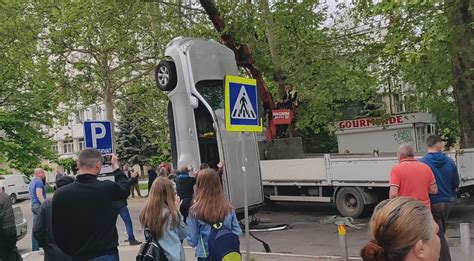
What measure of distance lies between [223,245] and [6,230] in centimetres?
267

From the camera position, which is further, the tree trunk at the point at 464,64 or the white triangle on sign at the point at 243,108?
the tree trunk at the point at 464,64

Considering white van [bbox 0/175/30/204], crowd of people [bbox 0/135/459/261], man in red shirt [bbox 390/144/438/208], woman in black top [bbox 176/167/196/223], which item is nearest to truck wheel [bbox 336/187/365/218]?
woman in black top [bbox 176/167/196/223]

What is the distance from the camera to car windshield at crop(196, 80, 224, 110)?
41.2 ft

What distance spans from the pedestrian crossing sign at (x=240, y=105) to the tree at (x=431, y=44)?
291 cm

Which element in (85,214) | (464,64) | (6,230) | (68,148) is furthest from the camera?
(68,148)

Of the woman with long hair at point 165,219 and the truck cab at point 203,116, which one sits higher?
the truck cab at point 203,116

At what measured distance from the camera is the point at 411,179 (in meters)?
6.94

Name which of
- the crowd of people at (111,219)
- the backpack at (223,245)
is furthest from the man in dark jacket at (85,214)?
the backpack at (223,245)

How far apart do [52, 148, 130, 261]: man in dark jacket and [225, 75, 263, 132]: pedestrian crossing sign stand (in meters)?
2.82

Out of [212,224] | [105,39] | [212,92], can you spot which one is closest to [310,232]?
[212,92]

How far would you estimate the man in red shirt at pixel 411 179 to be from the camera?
693cm

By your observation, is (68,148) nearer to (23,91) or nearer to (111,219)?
(23,91)

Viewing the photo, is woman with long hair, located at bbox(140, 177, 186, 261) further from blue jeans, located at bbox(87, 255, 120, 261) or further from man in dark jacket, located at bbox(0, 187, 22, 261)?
man in dark jacket, located at bbox(0, 187, 22, 261)

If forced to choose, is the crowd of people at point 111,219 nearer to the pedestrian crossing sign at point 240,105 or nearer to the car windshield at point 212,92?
the pedestrian crossing sign at point 240,105
